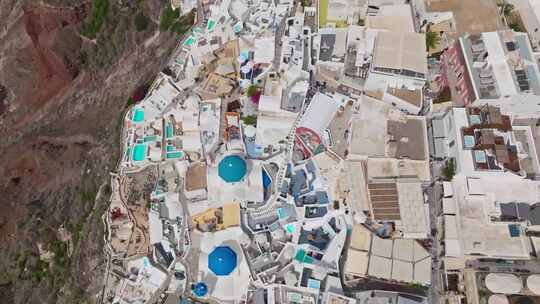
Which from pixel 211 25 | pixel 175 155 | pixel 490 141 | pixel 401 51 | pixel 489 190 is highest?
pixel 211 25

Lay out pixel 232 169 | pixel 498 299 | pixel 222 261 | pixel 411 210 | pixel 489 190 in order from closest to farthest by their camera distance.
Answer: pixel 498 299 → pixel 489 190 → pixel 411 210 → pixel 222 261 → pixel 232 169

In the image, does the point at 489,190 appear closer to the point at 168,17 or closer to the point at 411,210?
the point at 411,210

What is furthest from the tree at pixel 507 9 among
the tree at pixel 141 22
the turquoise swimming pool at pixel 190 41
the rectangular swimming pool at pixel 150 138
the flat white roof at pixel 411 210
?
the tree at pixel 141 22

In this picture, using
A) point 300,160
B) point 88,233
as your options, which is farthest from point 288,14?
point 88,233

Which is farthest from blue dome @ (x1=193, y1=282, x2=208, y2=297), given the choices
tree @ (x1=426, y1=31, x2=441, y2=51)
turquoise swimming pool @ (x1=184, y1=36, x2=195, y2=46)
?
tree @ (x1=426, y1=31, x2=441, y2=51)

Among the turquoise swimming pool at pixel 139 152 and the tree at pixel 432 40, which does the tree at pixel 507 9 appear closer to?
the tree at pixel 432 40

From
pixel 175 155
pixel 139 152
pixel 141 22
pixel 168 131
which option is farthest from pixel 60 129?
pixel 175 155

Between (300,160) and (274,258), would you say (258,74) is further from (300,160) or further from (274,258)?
(274,258)

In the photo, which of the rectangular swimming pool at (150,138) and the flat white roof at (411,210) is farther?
the rectangular swimming pool at (150,138)
